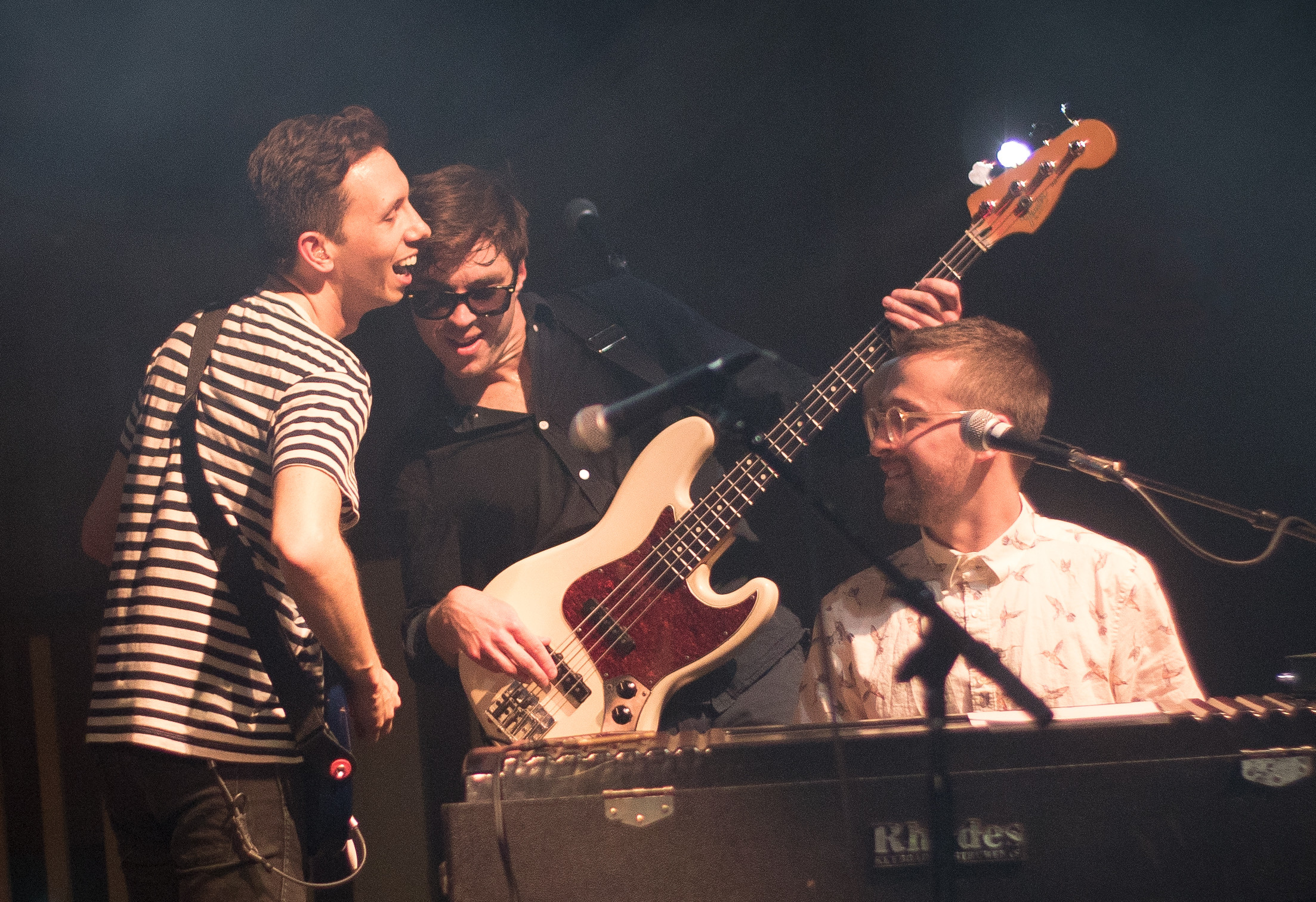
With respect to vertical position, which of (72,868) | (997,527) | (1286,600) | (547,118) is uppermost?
(547,118)

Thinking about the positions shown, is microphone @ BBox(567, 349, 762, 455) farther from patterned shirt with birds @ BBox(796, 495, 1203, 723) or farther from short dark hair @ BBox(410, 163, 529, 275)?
short dark hair @ BBox(410, 163, 529, 275)

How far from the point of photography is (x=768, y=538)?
2.56m

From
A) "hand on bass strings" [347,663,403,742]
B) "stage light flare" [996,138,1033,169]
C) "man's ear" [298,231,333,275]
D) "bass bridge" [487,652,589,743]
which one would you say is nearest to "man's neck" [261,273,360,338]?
"man's ear" [298,231,333,275]

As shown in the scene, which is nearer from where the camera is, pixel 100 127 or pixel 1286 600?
pixel 1286 600

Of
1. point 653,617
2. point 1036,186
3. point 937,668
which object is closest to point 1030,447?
point 937,668

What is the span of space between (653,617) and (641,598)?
0.05 metres

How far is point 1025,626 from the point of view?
2061 millimetres

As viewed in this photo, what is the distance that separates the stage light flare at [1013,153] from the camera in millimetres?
2309

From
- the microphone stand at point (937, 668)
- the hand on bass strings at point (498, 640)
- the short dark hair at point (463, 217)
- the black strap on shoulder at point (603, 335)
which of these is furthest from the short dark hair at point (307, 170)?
the microphone stand at point (937, 668)

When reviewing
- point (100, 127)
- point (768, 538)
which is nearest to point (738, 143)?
point (768, 538)

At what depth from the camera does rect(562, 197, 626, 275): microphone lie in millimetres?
2271

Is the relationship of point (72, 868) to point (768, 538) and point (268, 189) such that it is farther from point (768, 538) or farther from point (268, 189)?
point (768, 538)

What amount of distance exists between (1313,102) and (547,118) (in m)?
1.82

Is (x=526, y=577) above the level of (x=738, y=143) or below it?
below
